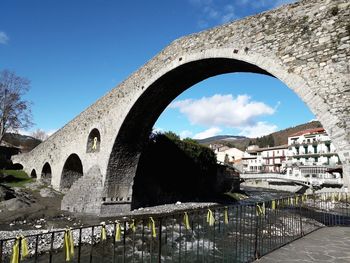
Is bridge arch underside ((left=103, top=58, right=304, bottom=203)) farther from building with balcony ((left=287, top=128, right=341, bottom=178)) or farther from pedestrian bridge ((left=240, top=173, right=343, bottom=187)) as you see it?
building with balcony ((left=287, top=128, right=341, bottom=178))

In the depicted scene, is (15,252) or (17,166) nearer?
(15,252)

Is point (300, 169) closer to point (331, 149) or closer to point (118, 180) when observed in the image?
point (331, 149)

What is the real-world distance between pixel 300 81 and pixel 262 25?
8.14 ft

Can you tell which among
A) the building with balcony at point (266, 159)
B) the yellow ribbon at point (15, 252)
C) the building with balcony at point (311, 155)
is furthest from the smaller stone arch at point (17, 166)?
the building with balcony at point (266, 159)

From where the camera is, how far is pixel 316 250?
7008mm

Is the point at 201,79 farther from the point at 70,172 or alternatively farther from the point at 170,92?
the point at 70,172

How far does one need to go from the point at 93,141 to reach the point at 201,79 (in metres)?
9.70

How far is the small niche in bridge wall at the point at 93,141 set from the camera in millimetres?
20328

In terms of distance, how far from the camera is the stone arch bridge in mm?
7793

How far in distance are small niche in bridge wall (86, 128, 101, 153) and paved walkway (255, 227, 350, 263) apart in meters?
14.7

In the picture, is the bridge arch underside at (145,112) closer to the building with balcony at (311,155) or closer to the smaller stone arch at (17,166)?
the smaller stone arch at (17,166)

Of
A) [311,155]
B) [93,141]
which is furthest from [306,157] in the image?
[93,141]

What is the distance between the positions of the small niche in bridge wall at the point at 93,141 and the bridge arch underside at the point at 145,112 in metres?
2.73

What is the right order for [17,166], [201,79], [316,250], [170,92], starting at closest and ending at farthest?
Result: [316,250], [201,79], [170,92], [17,166]
